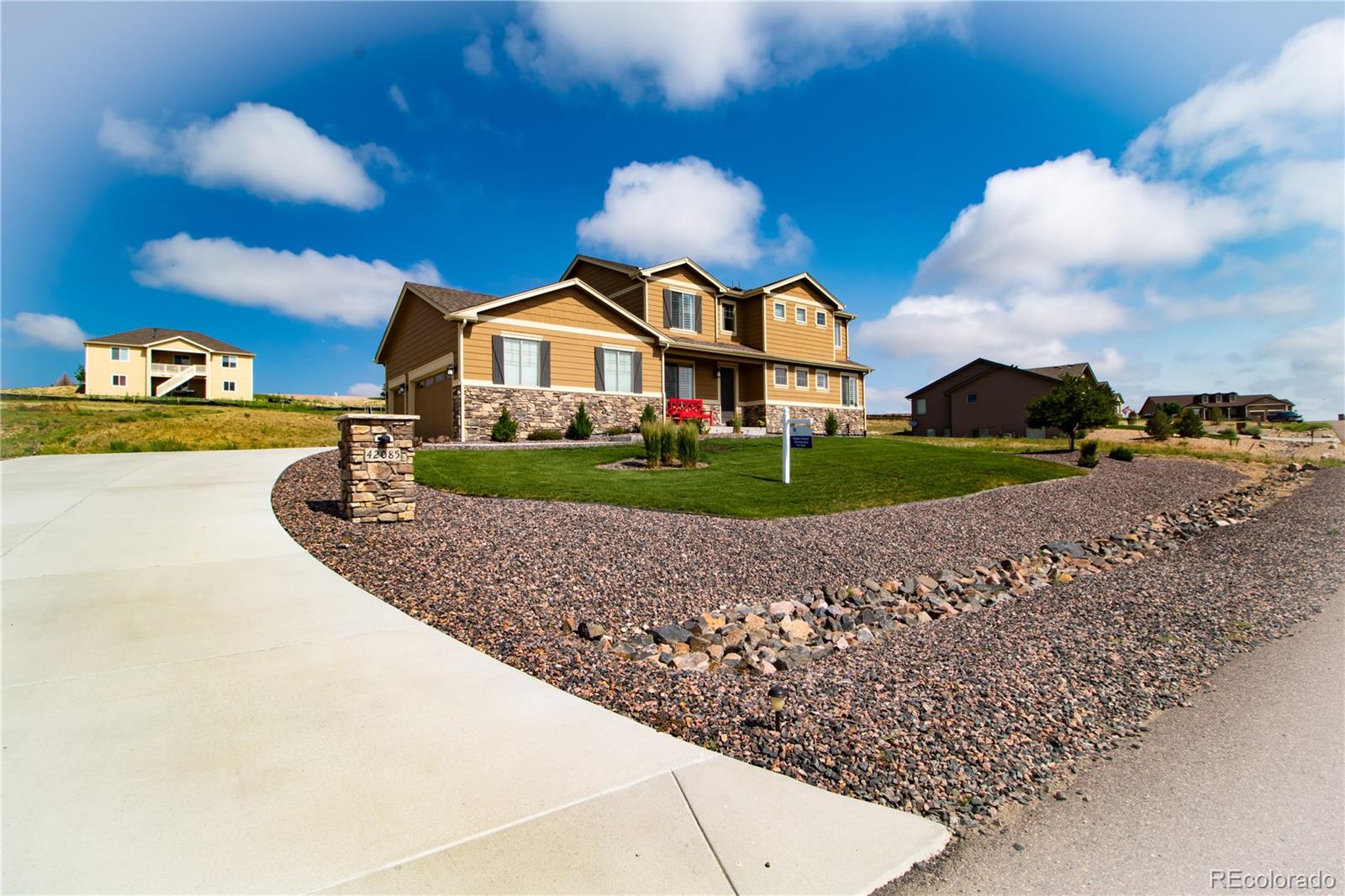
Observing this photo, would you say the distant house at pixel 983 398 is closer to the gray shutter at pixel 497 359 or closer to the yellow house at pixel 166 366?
the gray shutter at pixel 497 359

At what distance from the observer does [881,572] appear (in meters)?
7.20

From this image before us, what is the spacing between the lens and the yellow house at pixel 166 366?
43.1 metres

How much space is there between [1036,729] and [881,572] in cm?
363

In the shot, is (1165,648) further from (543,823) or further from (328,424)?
(328,424)

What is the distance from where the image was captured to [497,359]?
18.4m

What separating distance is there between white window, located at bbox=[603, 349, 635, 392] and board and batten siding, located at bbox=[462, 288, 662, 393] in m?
0.28

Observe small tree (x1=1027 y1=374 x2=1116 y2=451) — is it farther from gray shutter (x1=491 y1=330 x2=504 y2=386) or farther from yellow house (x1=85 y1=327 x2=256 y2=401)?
yellow house (x1=85 y1=327 x2=256 y2=401)

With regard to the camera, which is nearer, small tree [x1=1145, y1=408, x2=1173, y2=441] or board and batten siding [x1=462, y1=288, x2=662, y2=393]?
board and batten siding [x1=462, y1=288, x2=662, y2=393]

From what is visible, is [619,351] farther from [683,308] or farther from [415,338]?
[415,338]

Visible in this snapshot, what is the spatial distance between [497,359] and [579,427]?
3254 millimetres

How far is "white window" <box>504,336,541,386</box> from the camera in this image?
18.7 metres

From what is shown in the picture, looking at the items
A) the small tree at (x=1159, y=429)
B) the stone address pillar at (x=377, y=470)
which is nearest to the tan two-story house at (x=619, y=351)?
the stone address pillar at (x=377, y=470)

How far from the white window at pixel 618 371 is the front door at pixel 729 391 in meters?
6.00

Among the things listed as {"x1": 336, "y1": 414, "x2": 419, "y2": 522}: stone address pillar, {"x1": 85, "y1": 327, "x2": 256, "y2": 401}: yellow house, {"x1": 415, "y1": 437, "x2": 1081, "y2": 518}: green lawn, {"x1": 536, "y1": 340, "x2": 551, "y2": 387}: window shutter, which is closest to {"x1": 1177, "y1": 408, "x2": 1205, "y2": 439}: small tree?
{"x1": 415, "y1": 437, "x2": 1081, "y2": 518}: green lawn
